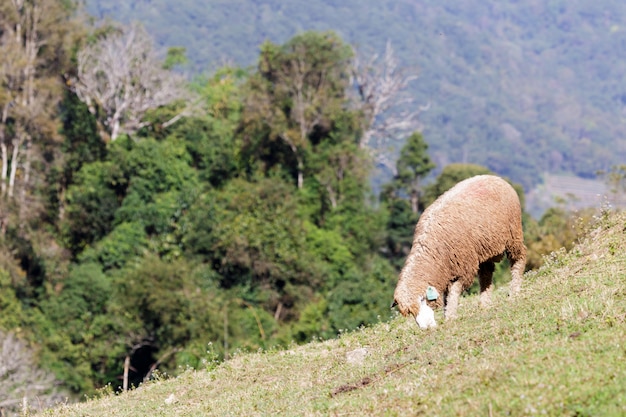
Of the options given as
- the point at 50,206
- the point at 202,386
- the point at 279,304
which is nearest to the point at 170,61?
the point at 50,206

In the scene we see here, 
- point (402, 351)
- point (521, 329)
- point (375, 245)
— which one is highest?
point (521, 329)

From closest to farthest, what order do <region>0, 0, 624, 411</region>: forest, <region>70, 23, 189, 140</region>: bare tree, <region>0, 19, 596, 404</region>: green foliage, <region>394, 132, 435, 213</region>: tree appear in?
<region>0, 19, 596, 404</region>: green foliage, <region>0, 0, 624, 411</region>: forest, <region>70, 23, 189, 140</region>: bare tree, <region>394, 132, 435, 213</region>: tree

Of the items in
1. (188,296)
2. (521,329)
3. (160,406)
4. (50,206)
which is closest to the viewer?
(521,329)

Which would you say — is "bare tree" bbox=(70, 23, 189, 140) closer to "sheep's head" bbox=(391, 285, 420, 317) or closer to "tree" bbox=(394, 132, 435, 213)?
"tree" bbox=(394, 132, 435, 213)

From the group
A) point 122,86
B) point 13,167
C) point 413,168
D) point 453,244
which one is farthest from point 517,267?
point 413,168

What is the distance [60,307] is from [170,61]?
5648 centimetres

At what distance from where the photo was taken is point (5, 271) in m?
51.2

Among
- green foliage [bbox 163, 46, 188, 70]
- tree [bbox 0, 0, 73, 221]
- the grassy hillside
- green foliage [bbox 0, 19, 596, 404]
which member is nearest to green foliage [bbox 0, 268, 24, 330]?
green foliage [bbox 0, 19, 596, 404]

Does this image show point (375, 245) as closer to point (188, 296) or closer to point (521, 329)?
point (188, 296)

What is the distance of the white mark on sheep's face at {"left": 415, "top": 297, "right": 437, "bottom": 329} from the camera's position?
52.8ft

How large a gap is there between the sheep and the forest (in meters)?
27.6

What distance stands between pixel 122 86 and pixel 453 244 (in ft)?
180

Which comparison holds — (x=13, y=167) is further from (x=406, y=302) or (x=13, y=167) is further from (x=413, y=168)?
(x=406, y=302)

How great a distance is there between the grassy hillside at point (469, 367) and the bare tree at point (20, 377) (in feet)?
76.9
